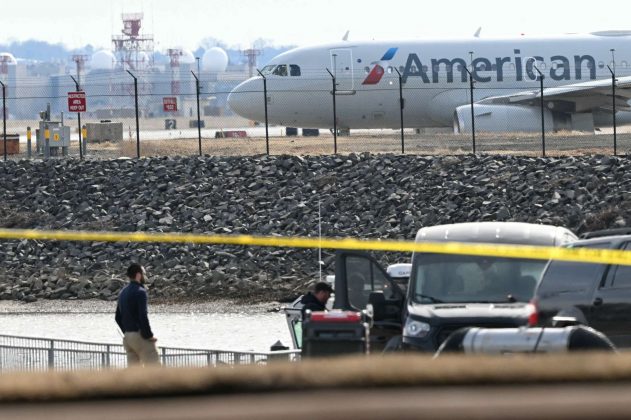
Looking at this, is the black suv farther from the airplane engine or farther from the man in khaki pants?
the airplane engine

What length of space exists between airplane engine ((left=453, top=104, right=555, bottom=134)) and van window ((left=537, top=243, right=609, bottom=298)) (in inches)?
1104

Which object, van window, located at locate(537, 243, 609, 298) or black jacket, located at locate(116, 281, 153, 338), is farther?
black jacket, located at locate(116, 281, 153, 338)

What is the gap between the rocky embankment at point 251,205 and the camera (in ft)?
87.7

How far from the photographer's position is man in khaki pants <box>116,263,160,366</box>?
1182 centimetres

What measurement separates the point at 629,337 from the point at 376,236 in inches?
673

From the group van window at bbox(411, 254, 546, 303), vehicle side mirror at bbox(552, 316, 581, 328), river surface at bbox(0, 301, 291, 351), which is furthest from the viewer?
river surface at bbox(0, 301, 291, 351)

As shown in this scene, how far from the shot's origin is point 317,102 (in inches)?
1718

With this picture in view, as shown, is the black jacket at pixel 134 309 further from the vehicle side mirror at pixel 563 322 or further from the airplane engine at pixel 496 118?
the airplane engine at pixel 496 118

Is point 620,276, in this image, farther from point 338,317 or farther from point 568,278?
point 338,317

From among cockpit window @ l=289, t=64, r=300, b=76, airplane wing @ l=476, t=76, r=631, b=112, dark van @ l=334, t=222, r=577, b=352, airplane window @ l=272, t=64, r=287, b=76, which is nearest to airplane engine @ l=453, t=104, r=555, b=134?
airplane wing @ l=476, t=76, r=631, b=112

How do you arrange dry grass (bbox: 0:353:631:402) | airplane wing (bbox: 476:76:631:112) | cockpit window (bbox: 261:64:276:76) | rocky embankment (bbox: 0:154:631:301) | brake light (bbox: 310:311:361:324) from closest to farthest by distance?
dry grass (bbox: 0:353:631:402), brake light (bbox: 310:311:361:324), rocky embankment (bbox: 0:154:631:301), airplane wing (bbox: 476:76:631:112), cockpit window (bbox: 261:64:276:76)

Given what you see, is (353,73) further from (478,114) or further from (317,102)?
(478,114)

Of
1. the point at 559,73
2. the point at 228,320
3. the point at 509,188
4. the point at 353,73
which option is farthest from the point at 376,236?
the point at 559,73

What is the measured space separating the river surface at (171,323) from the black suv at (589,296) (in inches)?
318
